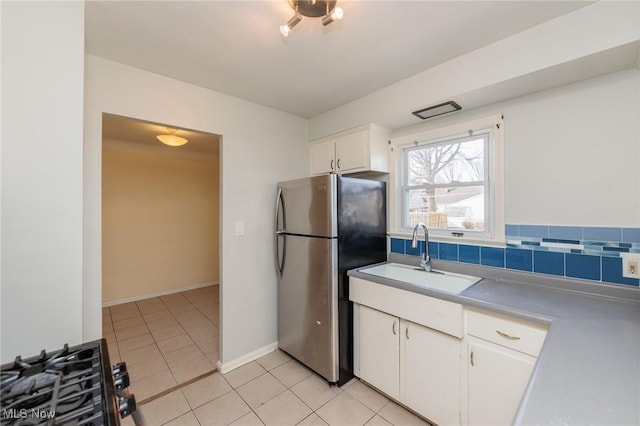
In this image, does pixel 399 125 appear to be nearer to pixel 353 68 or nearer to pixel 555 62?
pixel 353 68

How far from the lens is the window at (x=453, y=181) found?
1892 mm

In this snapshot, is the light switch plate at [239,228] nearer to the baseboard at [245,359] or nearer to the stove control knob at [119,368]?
the baseboard at [245,359]

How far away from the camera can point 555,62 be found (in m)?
1.38

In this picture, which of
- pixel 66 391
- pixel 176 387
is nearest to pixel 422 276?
pixel 66 391

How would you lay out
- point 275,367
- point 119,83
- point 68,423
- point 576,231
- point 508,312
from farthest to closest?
point 275,367 < point 119,83 < point 576,231 < point 508,312 < point 68,423

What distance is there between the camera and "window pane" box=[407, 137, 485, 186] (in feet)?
6.55

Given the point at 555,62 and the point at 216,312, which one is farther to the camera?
the point at 216,312

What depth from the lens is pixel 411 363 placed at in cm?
169

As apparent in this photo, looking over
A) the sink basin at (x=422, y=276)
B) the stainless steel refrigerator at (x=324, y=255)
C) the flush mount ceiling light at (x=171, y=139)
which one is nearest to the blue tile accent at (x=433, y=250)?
the sink basin at (x=422, y=276)

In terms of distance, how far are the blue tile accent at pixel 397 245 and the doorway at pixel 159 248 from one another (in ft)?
6.40

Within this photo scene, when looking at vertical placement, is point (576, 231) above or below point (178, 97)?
below

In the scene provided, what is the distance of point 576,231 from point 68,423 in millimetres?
2376

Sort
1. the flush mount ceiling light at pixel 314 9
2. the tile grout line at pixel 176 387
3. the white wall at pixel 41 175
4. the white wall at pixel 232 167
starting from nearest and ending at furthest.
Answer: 1. the white wall at pixel 41 175
2. the flush mount ceiling light at pixel 314 9
3. the white wall at pixel 232 167
4. the tile grout line at pixel 176 387

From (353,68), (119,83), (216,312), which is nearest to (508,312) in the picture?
(353,68)
